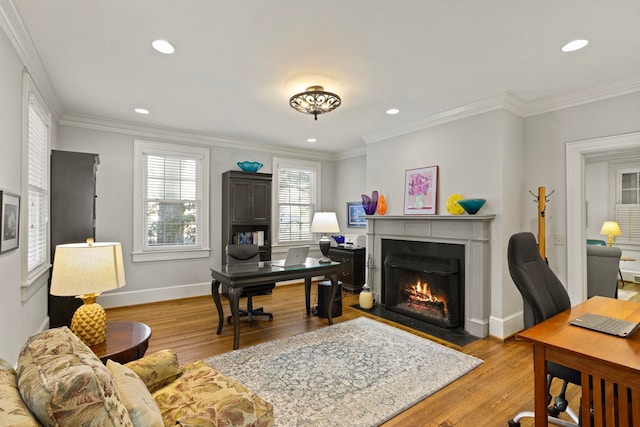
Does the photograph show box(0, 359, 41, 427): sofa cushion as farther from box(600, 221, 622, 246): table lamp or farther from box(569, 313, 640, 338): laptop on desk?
box(600, 221, 622, 246): table lamp

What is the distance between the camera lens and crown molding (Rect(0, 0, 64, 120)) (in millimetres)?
2059

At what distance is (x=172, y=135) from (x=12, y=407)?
4739 mm

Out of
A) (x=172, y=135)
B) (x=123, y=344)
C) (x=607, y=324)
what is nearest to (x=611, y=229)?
(x=607, y=324)

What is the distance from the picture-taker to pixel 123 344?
6.06 ft

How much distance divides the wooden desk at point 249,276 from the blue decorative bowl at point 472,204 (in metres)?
1.62

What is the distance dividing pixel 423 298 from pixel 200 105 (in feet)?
12.1

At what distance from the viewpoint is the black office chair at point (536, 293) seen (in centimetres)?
184

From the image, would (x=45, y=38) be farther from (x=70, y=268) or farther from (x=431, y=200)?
(x=431, y=200)

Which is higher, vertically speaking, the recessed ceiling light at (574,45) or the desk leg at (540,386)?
the recessed ceiling light at (574,45)

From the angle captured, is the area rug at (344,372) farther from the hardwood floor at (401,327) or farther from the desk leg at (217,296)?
the desk leg at (217,296)

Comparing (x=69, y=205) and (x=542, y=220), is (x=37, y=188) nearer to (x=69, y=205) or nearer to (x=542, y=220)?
(x=69, y=205)

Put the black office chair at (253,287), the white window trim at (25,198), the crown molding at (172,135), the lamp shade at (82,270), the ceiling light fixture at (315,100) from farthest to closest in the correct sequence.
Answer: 1. the crown molding at (172,135)
2. the black office chair at (253,287)
3. the ceiling light fixture at (315,100)
4. the white window trim at (25,198)
5. the lamp shade at (82,270)

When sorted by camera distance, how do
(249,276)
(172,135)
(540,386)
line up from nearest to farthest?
(540,386) → (249,276) → (172,135)

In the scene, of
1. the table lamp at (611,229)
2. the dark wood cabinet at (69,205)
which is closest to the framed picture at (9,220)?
the dark wood cabinet at (69,205)
